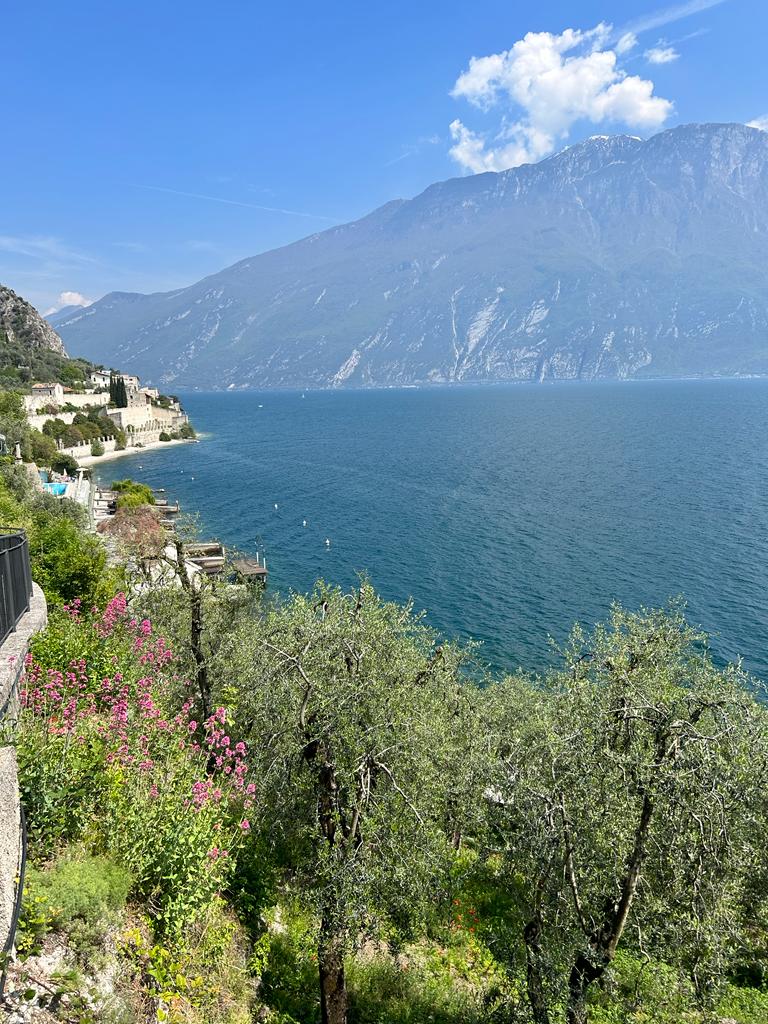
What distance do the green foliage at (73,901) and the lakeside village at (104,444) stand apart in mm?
17363

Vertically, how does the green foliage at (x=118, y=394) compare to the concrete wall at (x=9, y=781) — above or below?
above

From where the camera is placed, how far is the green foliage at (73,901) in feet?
23.2

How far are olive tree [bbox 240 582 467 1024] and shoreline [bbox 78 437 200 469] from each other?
11554 cm

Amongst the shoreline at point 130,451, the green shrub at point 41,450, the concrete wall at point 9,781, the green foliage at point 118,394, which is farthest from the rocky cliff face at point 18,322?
the concrete wall at point 9,781

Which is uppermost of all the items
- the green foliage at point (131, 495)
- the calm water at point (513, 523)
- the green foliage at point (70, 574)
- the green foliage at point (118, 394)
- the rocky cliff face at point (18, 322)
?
the rocky cliff face at point (18, 322)

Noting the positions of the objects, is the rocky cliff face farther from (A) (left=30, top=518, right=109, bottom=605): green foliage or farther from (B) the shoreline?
(A) (left=30, top=518, right=109, bottom=605): green foliage

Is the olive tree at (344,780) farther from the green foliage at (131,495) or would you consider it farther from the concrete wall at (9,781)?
the green foliage at (131,495)

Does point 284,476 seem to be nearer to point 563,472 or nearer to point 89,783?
point 563,472

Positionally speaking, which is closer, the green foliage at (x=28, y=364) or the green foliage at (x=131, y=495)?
the green foliage at (x=131, y=495)

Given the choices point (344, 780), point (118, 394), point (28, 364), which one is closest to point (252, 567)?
point (344, 780)

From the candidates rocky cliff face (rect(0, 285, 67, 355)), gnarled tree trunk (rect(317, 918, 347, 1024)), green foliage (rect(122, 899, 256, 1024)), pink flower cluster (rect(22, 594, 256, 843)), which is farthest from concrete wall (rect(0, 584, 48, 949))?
rocky cliff face (rect(0, 285, 67, 355))

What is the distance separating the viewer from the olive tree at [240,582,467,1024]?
1137 cm

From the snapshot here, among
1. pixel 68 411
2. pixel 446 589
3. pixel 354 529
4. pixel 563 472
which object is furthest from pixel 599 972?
pixel 68 411

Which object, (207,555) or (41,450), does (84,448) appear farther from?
(207,555)
